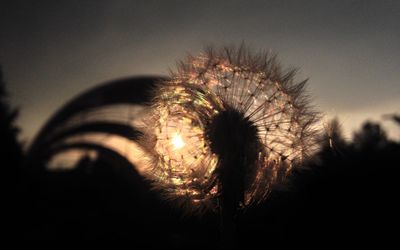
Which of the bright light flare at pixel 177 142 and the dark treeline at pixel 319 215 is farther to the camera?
the dark treeline at pixel 319 215

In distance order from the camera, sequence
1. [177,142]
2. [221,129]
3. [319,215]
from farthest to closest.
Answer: [319,215] → [177,142] → [221,129]

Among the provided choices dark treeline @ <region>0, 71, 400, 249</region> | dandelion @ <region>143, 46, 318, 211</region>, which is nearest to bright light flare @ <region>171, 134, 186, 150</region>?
dandelion @ <region>143, 46, 318, 211</region>

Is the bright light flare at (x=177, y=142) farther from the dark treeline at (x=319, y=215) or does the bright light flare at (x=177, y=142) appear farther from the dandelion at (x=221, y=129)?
the dark treeline at (x=319, y=215)

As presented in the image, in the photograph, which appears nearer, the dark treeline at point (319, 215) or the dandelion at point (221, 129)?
the dandelion at point (221, 129)

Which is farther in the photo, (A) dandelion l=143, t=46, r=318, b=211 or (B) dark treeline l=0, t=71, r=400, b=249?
(B) dark treeline l=0, t=71, r=400, b=249

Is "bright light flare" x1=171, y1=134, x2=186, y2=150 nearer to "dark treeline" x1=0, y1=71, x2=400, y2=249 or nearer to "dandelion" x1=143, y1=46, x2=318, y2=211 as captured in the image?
"dandelion" x1=143, y1=46, x2=318, y2=211

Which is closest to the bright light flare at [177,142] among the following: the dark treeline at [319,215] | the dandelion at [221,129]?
the dandelion at [221,129]

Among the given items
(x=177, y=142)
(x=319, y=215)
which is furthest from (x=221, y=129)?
(x=319, y=215)

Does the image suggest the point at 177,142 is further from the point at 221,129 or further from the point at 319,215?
the point at 319,215
